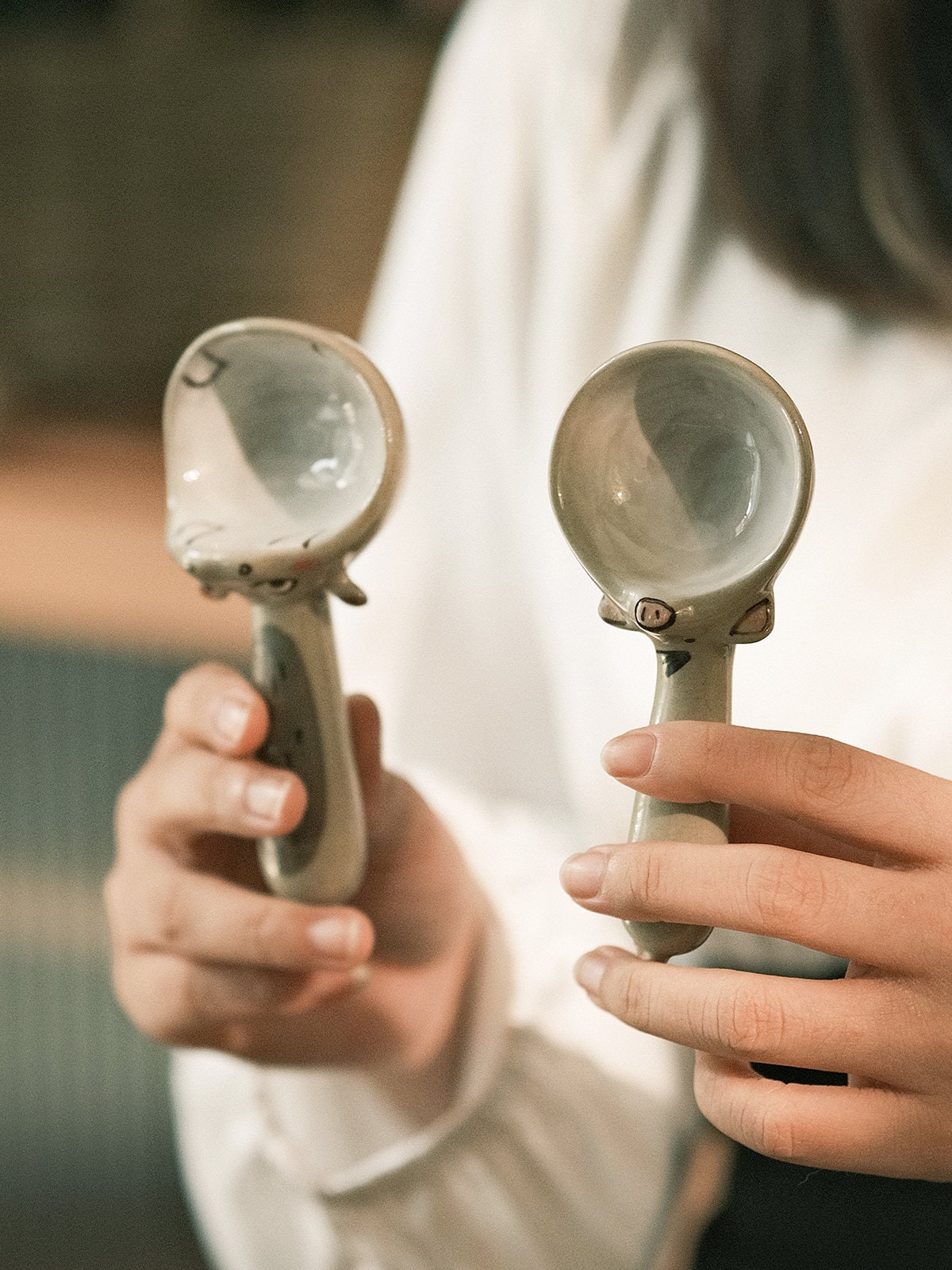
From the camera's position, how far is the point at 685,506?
139mm

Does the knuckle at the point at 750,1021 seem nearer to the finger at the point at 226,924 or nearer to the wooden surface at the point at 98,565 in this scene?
the finger at the point at 226,924

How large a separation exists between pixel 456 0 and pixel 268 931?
43 centimetres

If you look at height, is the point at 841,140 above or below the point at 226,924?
above

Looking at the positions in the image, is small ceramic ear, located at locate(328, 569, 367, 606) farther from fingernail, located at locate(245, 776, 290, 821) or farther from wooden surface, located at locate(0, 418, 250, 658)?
wooden surface, located at locate(0, 418, 250, 658)

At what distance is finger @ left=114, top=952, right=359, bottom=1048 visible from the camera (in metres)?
0.22

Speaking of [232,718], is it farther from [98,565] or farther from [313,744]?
[98,565]

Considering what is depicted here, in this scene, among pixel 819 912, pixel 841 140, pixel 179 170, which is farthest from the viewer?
pixel 179 170

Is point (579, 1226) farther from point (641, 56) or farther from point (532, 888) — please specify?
point (641, 56)

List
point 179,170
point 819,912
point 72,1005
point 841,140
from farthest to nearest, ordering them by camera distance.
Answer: point 179,170
point 72,1005
point 841,140
point 819,912

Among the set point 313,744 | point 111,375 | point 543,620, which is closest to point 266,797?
point 313,744

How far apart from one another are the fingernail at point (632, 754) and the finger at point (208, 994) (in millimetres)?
100

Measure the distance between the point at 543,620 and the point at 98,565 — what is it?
0.58ft

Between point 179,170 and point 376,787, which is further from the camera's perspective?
point 179,170


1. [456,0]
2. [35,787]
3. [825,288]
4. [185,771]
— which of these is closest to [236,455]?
[185,771]
